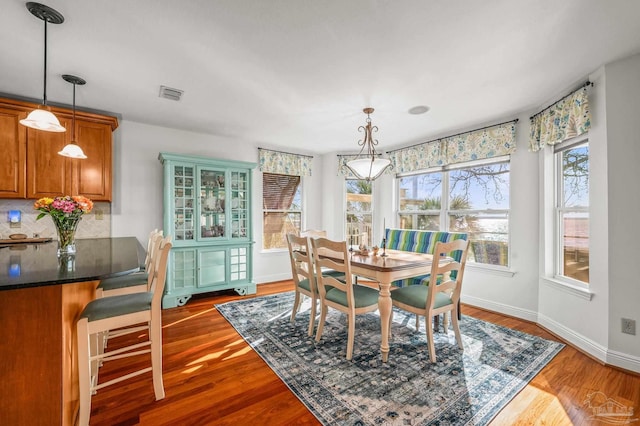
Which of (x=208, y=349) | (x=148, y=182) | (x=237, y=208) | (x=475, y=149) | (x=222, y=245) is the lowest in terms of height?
(x=208, y=349)

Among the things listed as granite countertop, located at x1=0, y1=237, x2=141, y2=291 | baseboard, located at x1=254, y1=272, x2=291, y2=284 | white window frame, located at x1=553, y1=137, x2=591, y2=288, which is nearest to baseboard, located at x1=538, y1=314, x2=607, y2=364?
white window frame, located at x1=553, y1=137, x2=591, y2=288

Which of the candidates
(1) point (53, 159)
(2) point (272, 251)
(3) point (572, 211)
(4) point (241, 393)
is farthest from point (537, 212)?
(1) point (53, 159)

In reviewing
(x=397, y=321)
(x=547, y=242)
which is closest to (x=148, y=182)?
(x=397, y=321)

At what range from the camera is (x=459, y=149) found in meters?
3.79

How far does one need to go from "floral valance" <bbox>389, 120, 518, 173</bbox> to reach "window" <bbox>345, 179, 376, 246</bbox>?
731mm

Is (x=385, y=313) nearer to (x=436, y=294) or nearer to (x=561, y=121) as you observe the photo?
(x=436, y=294)

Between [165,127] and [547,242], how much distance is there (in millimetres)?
4874

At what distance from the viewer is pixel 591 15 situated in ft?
5.56

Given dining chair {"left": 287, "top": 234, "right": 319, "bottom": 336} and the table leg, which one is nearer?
the table leg

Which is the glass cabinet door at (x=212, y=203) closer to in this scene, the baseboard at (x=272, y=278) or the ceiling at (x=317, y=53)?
the ceiling at (x=317, y=53)

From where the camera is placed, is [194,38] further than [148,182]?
No

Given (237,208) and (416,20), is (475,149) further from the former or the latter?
(237,208)

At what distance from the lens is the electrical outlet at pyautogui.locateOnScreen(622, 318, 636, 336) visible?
2160mm

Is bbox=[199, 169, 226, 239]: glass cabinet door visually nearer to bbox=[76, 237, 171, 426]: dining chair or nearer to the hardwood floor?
the hardwood floor
